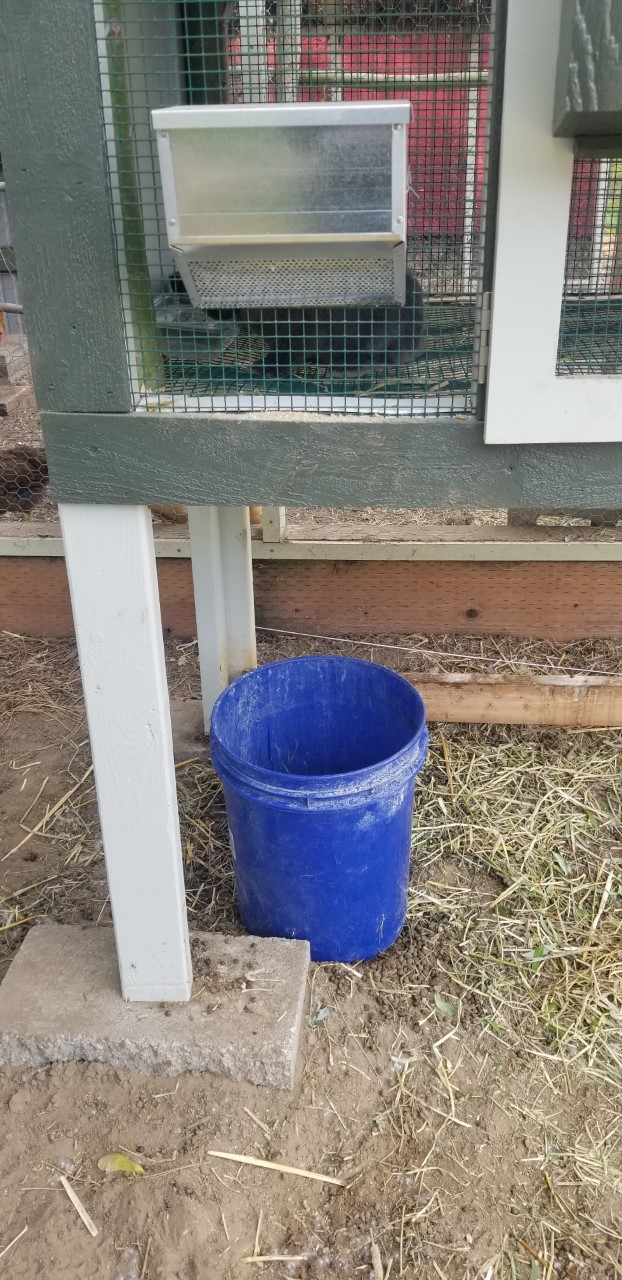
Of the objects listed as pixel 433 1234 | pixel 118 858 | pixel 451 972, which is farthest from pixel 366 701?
pixel 433 1234

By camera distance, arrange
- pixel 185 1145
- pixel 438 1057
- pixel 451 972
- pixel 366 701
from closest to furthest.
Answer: pixel 185 1145 → pixel 438 1057 → pixel 451 972 → pixel 366 701

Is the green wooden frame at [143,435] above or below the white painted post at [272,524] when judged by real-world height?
above

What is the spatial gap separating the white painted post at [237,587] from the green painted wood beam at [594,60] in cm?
163

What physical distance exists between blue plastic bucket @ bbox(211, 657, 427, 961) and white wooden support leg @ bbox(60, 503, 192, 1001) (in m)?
0.26

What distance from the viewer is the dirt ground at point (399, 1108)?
1.50m

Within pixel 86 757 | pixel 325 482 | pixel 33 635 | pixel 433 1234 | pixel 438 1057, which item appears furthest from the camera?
pixel 33 635

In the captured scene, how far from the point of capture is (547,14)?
1101 mm

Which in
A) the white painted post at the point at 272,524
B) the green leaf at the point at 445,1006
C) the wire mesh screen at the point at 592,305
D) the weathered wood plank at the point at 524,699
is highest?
the wire mesh screen at the point at 592,305

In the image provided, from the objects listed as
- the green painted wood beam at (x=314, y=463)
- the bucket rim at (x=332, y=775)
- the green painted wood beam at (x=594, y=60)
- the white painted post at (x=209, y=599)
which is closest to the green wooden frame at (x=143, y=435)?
the green painted wood beam at (x=314, y=463)

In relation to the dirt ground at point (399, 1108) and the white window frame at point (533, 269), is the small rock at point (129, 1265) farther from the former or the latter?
the white window frame at point (533, 269)

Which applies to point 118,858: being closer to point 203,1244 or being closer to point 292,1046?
point 292,1046

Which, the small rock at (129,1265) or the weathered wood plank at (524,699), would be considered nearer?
the small rock at (129,1265)

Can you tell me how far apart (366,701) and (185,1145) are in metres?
1.04

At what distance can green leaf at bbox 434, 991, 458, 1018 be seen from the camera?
1.93m
